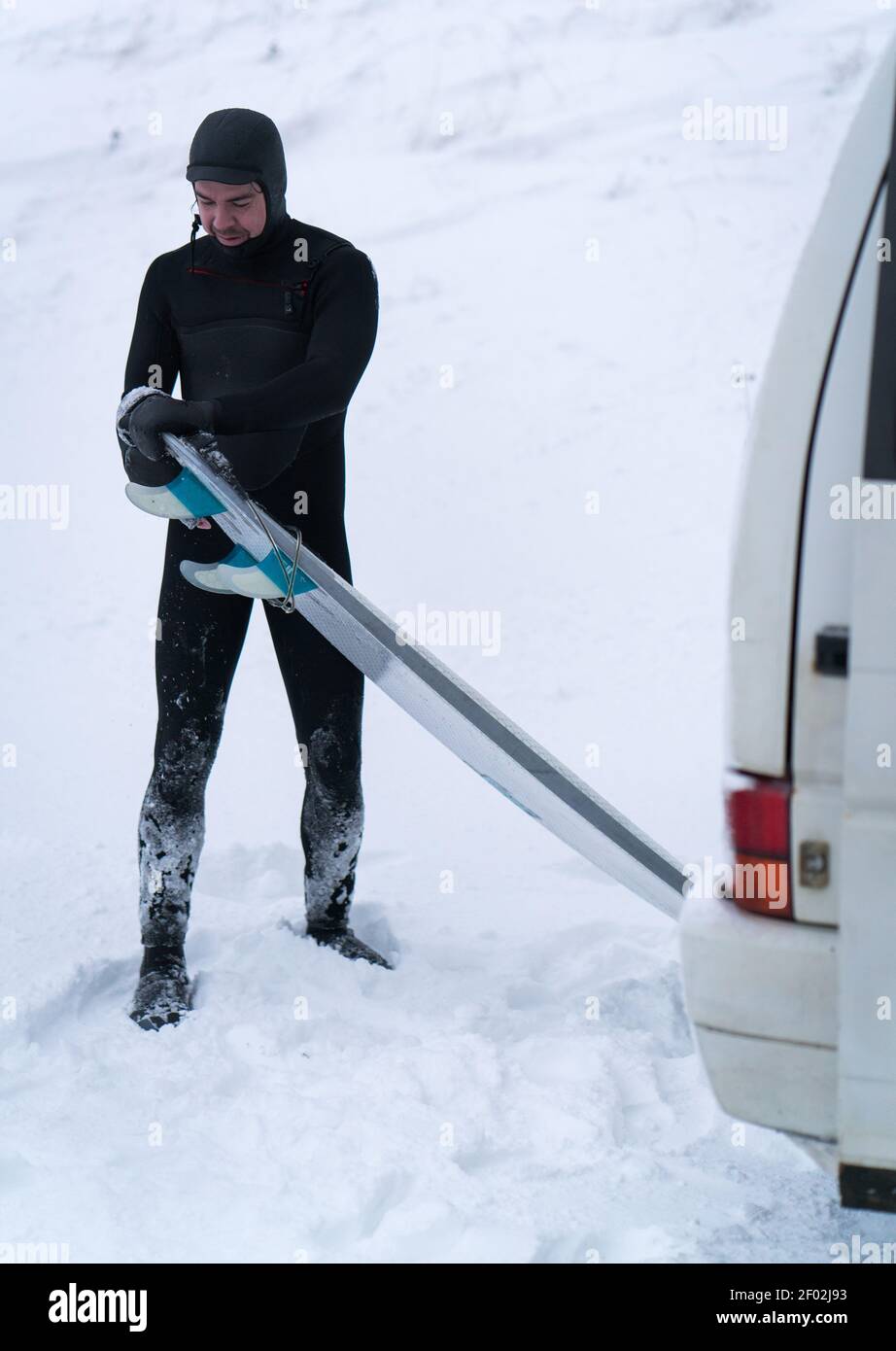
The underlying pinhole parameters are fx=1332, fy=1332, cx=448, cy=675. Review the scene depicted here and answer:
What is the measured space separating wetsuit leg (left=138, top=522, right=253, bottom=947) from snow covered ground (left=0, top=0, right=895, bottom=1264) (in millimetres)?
247

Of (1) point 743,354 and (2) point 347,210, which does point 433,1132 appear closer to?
(1) point 743,354

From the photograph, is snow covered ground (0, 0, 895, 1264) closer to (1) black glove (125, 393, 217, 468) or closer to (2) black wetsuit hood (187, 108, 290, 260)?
(1) black glove (125, 393, 217, 468)

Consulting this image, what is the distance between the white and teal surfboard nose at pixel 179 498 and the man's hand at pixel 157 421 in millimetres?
73

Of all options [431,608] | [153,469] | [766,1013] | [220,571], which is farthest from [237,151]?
[431,608]

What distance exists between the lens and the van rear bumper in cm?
194

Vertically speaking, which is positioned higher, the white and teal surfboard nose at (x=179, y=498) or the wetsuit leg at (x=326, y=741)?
the white and teal surfboard nose at (x=179, y=498)

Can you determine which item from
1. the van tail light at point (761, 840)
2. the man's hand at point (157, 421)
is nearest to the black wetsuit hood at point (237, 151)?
the man's hand at point (157, 421)

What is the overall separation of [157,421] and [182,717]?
82cm

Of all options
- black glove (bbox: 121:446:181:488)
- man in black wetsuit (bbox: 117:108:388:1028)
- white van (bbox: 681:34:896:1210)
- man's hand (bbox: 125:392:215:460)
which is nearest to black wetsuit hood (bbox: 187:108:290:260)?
man in black wetsuit (bbox: 117:108:388:1028)

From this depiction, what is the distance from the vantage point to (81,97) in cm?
1216

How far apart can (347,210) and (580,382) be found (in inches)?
124

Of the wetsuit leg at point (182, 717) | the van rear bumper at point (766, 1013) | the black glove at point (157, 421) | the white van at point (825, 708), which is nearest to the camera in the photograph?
the white van at point (825, 708)

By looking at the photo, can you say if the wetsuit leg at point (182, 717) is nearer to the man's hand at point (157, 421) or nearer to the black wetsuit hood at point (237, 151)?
the man's hand at point (157, 421)

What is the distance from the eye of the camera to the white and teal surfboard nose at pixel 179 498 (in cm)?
297
